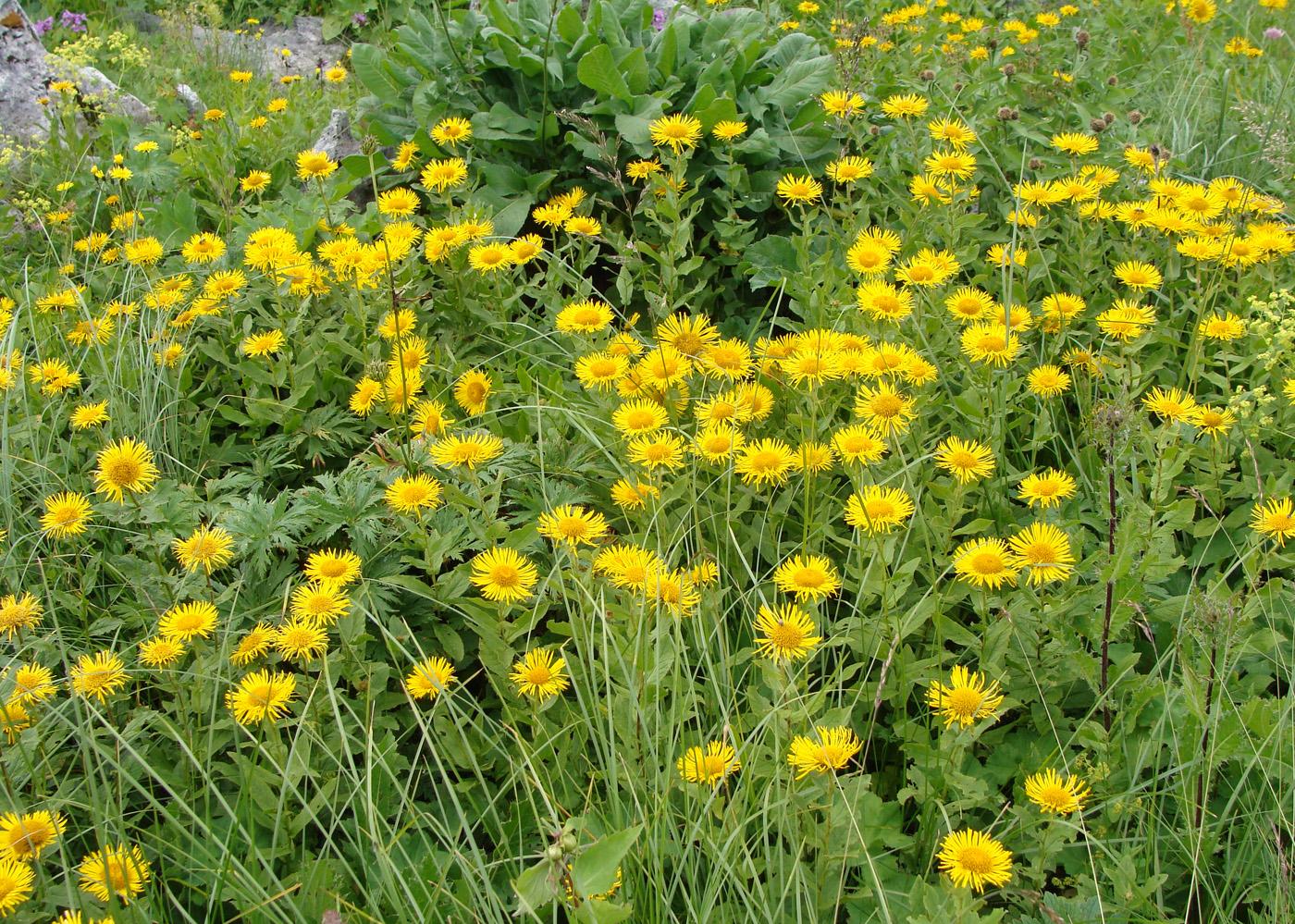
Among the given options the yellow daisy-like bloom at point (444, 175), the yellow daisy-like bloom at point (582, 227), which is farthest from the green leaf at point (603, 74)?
the yellow daisy-like bloom at point (582, 227)

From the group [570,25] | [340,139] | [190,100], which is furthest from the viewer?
[190,100]

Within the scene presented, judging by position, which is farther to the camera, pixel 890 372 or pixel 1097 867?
pixel 890 372

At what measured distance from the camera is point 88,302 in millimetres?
3150

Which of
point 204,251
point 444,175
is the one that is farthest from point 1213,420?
point 204,251

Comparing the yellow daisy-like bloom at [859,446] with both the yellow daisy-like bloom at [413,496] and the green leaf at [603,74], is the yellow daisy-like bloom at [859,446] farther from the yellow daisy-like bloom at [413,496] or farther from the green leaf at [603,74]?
the green leaf at [603,74]

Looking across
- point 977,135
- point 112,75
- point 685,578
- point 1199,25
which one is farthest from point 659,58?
point 112,75

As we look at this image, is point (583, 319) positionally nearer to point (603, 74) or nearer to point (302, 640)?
point (302, 640)

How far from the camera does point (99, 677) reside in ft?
5.45

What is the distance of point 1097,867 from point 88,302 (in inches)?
118

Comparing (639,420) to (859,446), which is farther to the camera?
(639,420)

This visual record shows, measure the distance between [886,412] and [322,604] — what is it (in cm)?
105

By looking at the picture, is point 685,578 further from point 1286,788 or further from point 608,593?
point 1286,788

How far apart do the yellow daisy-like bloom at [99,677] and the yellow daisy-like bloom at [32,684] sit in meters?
0.04

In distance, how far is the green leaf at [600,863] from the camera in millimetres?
1200
